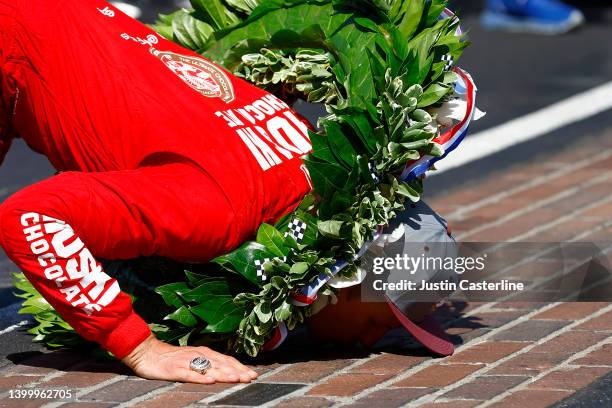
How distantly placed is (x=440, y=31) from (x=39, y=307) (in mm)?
1601

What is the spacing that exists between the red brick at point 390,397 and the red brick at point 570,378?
33 cm

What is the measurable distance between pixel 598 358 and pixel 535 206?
1.99 metres

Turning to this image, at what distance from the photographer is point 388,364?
13.1 feet

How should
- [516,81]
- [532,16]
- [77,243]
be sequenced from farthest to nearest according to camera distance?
1. [532,16]
2. [516,81]
3. [77,243]

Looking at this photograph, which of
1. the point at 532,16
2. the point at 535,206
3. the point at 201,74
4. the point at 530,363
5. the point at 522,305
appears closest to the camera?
the point at 530,363

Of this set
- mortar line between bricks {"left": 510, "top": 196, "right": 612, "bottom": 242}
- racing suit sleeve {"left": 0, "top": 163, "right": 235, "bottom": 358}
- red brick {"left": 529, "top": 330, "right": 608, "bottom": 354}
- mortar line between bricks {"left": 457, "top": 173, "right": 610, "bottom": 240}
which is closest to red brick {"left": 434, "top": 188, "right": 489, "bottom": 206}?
mortar line between bricks {"left": 457, "top": 173, "right": 610, "bottom": 240}

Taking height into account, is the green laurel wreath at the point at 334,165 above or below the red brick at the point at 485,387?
above

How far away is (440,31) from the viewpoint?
4.09 meters

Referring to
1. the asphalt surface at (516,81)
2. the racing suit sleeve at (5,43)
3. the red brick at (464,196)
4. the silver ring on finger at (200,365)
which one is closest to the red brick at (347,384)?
the silver ring on finger at (200,365)

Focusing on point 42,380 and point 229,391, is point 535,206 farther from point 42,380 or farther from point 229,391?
point 42,380

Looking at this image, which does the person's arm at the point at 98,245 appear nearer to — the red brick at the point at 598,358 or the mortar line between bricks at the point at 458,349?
the mortar line between bricks at the point at 458,349

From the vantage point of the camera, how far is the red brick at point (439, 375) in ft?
12.4

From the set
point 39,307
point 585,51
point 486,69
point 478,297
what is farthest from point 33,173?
point 585,51

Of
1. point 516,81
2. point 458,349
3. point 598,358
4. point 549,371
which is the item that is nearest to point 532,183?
point 516,81
